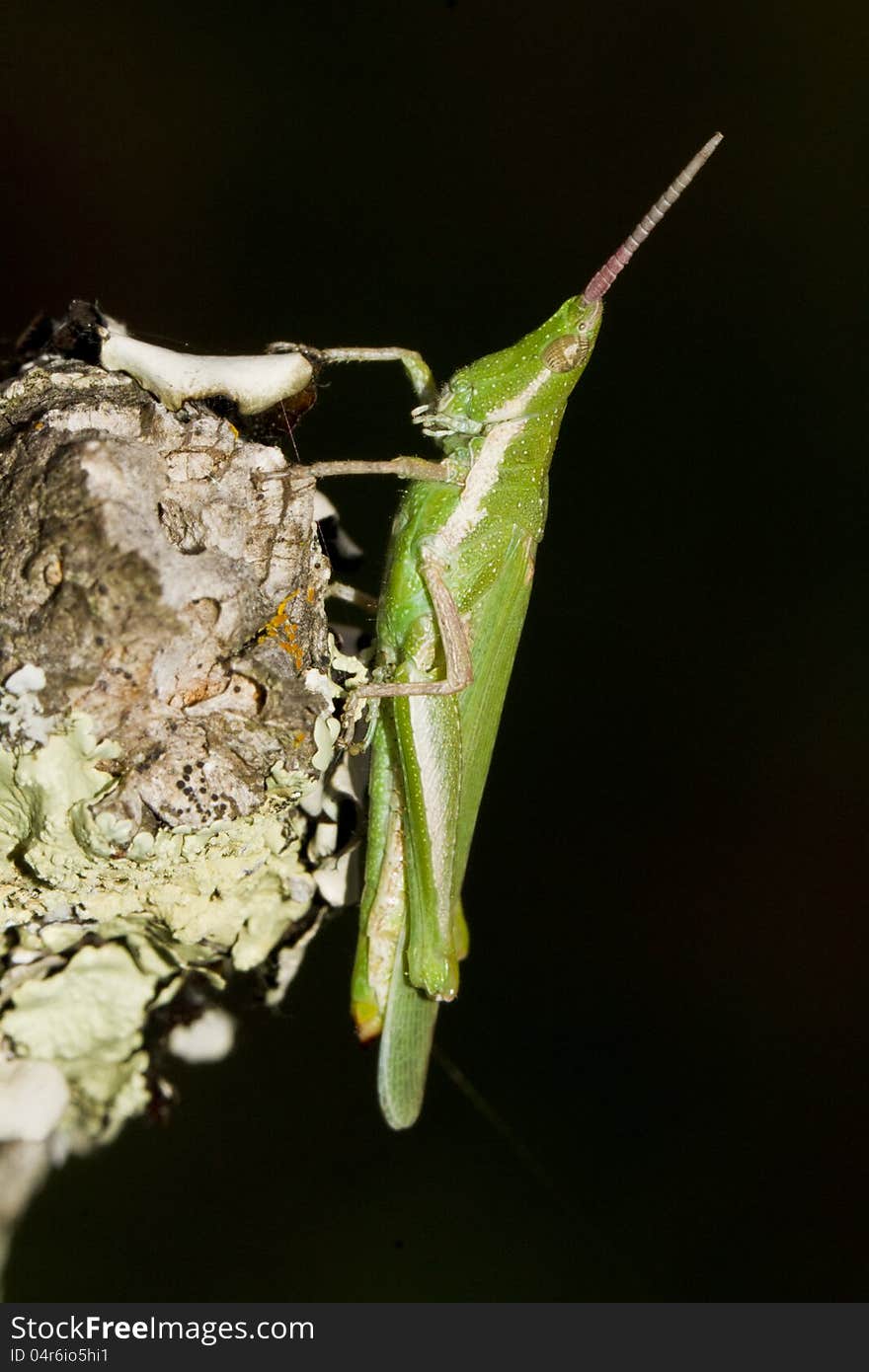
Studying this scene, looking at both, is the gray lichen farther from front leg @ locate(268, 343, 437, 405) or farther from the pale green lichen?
front leg @ locate(268, 343, 437, 405)

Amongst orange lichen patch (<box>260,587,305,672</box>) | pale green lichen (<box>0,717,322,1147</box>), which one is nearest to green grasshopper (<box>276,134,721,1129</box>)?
pale green lichen (<box>0,717,322,1147</box>)

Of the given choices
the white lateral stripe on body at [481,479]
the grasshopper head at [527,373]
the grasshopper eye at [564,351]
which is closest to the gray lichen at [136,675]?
the white lateral stripe on body at [481,479]

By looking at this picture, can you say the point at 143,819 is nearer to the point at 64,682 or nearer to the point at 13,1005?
the point at 64,682

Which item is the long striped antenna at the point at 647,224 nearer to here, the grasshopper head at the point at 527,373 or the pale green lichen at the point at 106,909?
the grasshopper head at the point at 527,373

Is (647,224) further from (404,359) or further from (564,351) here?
(404,359)

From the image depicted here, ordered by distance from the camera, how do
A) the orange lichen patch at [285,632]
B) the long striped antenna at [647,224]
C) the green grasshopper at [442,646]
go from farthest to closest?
the green grasshopper at [442,646]
the long striped antenna at [647,224]
the orange lichen patch at [285,632]

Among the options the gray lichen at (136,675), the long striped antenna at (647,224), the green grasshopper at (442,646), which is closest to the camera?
the gray lichen at (136,675)

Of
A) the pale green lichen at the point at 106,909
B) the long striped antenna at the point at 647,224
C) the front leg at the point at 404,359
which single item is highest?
the long striped antenna at the point at 647,224
